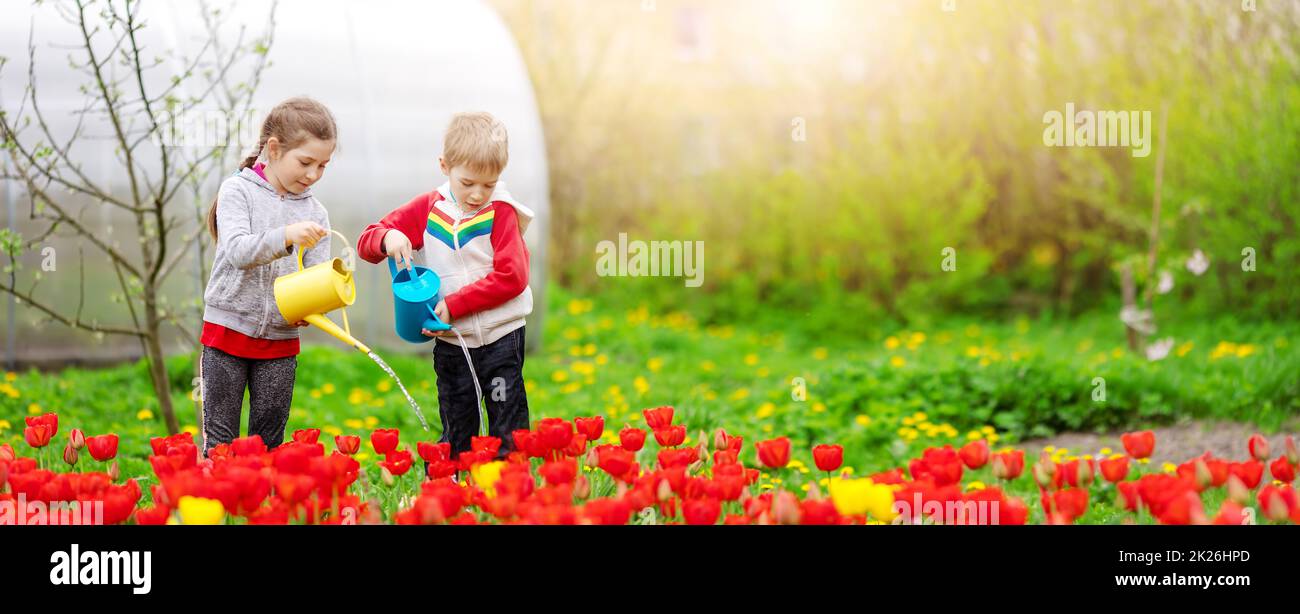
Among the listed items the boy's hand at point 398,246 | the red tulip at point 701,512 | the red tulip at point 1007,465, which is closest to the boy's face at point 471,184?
the boy's hand at point 398,246

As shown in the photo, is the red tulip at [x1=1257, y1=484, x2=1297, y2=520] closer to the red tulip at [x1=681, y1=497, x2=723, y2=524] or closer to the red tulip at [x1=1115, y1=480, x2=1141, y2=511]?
the red tulip at [x1=1115, y1=480, x2=1141, y2=511]

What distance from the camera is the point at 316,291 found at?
9.40 feet

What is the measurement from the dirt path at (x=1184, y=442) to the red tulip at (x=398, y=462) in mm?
2789

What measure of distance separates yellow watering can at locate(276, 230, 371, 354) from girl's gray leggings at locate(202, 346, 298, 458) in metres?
0.25

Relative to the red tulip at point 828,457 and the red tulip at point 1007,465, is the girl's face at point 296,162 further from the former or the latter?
the red tulip at point 1007,465

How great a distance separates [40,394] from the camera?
16.0 ft

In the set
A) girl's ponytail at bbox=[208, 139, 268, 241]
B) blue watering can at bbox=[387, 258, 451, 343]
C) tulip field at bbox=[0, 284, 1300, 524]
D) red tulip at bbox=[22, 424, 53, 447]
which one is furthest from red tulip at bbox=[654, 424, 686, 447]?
red tulip at bbox=[22, 424, 53, 447]

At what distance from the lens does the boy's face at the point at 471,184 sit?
2855mm

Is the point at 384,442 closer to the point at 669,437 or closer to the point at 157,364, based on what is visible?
the point at 669,437

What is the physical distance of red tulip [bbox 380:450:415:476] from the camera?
2.61 meters

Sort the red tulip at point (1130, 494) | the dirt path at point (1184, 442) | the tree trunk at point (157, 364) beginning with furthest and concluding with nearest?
the dirt path at point (1184, 442), the tree trunk at point (157, 364), the red tulip at point (1130, 494)
